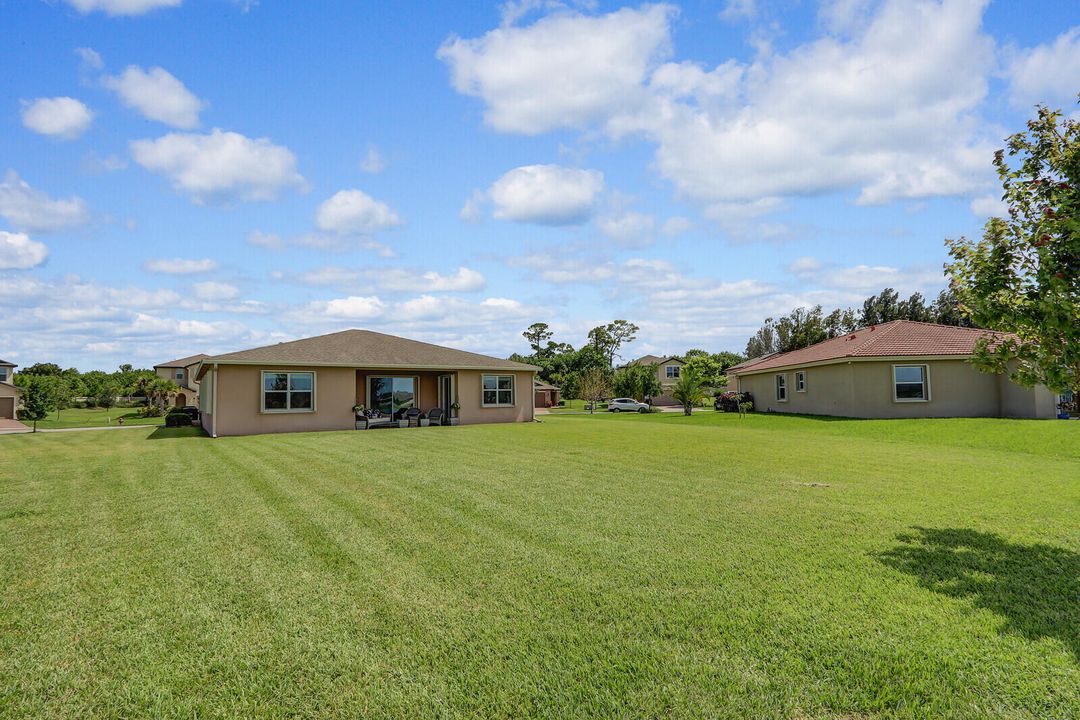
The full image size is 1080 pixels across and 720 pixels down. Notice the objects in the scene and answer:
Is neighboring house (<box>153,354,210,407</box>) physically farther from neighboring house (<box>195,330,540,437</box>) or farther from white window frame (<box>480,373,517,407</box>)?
white window frame (<box>480,373,517,407</box>)

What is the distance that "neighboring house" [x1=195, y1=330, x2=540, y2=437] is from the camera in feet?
62.1

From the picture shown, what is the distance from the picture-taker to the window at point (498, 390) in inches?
954

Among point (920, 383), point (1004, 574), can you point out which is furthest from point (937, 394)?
point (1004, 574)

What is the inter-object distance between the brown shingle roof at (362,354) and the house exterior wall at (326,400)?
1.42 ft

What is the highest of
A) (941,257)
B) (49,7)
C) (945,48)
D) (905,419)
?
(49,7)

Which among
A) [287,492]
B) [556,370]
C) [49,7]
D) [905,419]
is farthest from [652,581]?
[556,370]

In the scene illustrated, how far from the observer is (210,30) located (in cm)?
1180

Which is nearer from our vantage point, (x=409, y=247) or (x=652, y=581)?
(x=652, y=581)

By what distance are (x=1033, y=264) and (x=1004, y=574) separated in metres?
2.86

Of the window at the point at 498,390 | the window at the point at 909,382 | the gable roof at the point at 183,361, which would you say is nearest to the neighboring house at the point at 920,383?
the window at the point at 909,382

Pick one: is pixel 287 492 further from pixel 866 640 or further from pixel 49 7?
pixel 49 7

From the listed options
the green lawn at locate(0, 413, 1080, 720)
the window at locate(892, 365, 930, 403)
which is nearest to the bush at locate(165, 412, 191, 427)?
the green lawn at locate(0, 413, 1080, 720)

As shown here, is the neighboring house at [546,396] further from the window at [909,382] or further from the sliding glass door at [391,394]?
the window at [909,382]

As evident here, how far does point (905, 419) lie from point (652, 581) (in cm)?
2239
